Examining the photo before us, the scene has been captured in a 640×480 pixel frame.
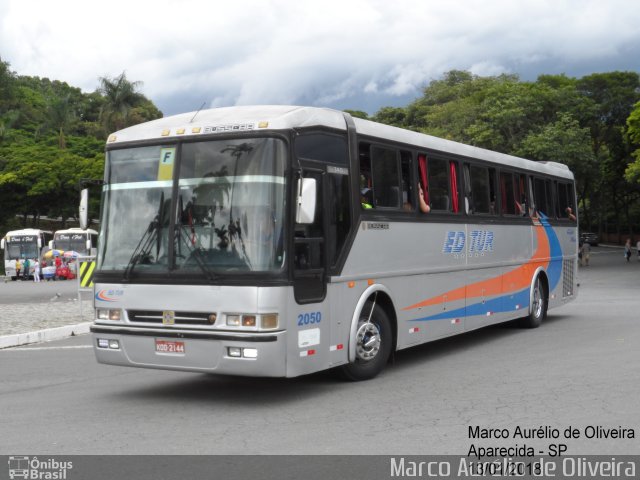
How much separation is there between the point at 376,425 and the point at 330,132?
3.41 metres

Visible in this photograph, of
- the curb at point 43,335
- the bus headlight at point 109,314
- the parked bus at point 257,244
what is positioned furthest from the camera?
the curb at point 43,335

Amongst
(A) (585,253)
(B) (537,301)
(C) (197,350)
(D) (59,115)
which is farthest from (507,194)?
(D) (59,115)

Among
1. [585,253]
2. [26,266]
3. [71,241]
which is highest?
[585,253]

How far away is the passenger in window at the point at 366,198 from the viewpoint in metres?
9.56

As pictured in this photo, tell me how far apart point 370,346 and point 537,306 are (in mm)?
6894

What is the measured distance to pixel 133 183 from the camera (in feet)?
28.7

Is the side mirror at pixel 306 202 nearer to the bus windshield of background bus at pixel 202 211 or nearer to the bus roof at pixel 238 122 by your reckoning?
the bus windshield of background bus at pixel 202 211

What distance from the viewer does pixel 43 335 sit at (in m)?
15.1

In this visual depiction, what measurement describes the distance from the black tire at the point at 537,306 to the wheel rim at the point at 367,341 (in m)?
6.24

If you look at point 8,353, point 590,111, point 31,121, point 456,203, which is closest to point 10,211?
point 31,121

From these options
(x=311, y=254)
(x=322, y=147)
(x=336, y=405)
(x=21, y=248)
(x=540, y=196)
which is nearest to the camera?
(x=336, y=405)

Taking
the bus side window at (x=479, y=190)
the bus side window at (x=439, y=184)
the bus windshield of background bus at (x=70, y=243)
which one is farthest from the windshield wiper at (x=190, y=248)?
the bus windshield of background bus at (x=70, y=243)

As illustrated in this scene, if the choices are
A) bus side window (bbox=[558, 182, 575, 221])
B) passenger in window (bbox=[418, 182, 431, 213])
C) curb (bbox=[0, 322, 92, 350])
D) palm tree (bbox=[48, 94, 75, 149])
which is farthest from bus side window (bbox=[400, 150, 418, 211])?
palm tree (bbox=[48, 94, 75, 149])

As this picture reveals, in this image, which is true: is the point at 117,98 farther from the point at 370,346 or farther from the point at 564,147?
the point at 370,346
